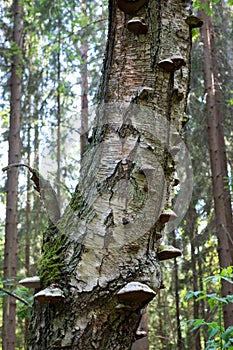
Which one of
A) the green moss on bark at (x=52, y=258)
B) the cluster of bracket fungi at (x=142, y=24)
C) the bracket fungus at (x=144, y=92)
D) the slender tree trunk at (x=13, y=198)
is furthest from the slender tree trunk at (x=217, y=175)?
the green moss on bark at (x=52, y=258)

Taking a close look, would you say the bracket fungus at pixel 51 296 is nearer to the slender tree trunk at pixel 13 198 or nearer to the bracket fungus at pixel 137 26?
the bracket fungus at pixel 137 26

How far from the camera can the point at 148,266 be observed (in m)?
1.74

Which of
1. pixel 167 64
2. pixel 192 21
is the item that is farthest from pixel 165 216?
pixel 192 21

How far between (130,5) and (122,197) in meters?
0.94

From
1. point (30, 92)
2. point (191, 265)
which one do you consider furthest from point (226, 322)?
point (30, 92)

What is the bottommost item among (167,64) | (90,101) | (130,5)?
(167,64)

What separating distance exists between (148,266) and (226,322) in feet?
20.5

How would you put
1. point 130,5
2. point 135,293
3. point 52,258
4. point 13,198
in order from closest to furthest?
point 135,293
point 52,258
point 130,5
point 13,198

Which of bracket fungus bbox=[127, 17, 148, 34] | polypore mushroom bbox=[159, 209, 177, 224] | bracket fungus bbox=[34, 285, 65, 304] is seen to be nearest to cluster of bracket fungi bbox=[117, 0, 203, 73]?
bracket fungus bbox=[127, 17, 148, 34]

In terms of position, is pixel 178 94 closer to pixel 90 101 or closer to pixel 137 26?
pixel 137 26

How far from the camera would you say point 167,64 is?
1.95 m

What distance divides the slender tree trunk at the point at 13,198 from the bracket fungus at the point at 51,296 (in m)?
6.58

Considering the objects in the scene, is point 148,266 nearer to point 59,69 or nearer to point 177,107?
point 177,107

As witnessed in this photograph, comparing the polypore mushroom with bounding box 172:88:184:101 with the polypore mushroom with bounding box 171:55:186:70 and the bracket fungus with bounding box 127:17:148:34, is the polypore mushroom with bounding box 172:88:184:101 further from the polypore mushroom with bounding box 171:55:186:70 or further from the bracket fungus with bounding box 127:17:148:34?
the bracket fungus with bounding box 127:17:148:34
